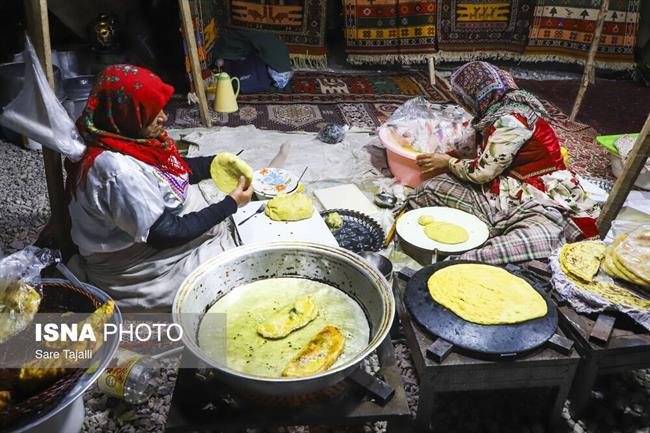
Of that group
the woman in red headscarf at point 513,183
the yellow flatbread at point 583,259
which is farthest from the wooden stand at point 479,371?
the woman in red headscarf at point 513,183

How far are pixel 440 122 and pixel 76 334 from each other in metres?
2.81

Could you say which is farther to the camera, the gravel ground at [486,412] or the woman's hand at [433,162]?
the woman's hand at [433,162]

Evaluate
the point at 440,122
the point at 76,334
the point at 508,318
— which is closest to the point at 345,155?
the point at 440,122

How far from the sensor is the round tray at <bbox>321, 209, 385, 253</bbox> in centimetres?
285

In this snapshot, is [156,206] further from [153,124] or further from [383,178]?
[383,178]

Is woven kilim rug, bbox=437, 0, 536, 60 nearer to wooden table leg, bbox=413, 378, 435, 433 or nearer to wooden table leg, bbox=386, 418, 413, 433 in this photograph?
wooden table leg, bbox=413, 378, 435, 433

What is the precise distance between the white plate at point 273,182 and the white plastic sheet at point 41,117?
52.9 inches

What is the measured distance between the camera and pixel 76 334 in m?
1.66

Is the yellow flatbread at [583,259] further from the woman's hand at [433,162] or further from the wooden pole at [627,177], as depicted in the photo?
the woman's hand at [433,162]

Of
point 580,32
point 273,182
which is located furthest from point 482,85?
point 580,32

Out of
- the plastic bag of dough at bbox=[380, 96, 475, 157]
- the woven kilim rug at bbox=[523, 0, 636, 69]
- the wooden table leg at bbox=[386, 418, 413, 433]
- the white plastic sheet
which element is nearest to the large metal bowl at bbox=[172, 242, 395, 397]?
the wooden table leg at bbox=[386, 418, 413, 433]

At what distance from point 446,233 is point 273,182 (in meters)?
1.19

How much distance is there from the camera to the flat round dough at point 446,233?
9.14 ft

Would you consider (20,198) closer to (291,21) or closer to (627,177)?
(627,177)
